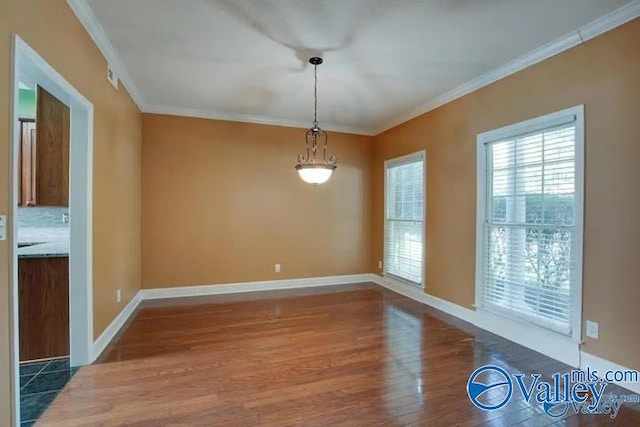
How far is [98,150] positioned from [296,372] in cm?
253

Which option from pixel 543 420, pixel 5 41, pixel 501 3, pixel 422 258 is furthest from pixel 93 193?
pixel 422 258

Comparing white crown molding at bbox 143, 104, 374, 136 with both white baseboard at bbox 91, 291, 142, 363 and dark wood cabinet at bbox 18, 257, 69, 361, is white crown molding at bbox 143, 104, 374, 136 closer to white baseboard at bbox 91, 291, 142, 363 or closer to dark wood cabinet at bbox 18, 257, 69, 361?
white baseboard at bbox 91, 291, 142, 363

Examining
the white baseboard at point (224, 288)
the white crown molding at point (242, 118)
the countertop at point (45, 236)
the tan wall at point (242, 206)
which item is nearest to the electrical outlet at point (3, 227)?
the countertop at point (45, 236)

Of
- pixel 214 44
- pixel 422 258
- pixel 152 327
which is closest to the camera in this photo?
pixel 214 44

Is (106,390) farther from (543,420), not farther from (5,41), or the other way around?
(543,420)

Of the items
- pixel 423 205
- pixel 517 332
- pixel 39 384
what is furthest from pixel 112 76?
pixel 517 332

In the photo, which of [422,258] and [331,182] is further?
[331,182]

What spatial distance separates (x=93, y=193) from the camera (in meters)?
2.73

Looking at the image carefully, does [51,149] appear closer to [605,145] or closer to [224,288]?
[224,288]

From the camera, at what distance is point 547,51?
294 cm

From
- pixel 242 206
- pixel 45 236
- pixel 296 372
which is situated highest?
pixel 242 206

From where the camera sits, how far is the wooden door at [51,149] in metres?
2.93

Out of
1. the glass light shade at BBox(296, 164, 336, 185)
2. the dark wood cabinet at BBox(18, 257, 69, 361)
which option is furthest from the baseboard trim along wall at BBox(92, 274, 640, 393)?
the glass light shade at BBox(296, 164, 336, 185)

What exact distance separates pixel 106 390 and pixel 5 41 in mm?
2231
